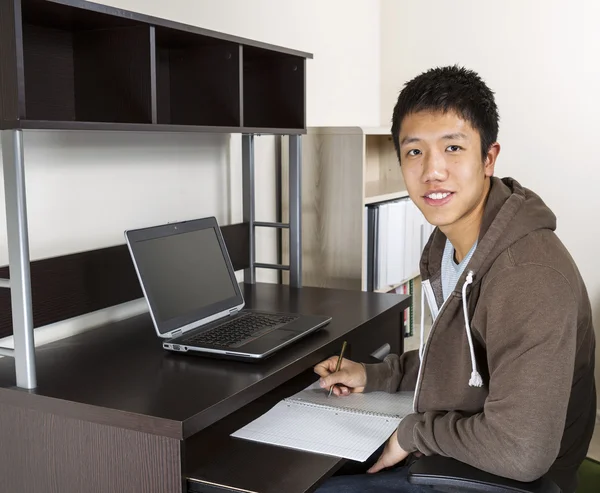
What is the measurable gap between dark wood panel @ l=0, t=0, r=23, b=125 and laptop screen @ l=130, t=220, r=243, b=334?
51 centimetres

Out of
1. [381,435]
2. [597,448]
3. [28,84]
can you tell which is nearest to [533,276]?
[381,435]

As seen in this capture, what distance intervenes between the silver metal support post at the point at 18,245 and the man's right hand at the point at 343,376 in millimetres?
646

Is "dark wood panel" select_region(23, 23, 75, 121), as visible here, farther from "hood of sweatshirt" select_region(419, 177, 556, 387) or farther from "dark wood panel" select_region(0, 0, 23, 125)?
"hood of sweatshirt" select_region(419, 177, 556, 387)

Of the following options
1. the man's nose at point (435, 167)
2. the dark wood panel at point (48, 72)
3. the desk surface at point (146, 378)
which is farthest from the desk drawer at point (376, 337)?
the dark wood panel at point (48, 72)

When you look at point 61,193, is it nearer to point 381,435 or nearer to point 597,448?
point 381,435

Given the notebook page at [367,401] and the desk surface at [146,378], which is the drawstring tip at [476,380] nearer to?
the notebook page at [367,401]

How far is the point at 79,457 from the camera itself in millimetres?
1417

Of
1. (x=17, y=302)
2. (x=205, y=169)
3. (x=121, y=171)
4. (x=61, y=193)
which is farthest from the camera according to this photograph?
(x=205, y=169)

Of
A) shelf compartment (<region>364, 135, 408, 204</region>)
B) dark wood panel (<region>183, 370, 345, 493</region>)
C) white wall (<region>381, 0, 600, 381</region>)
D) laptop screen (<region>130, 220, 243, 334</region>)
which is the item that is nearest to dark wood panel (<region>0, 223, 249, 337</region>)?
laptop screen (<region>130, 220, 243, 334</region>)

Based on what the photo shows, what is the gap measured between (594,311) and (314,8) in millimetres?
1790

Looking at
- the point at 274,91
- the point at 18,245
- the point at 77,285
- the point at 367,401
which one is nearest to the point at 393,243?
the point at 274,91

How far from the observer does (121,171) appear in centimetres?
205

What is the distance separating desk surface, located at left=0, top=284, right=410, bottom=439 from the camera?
1.35m

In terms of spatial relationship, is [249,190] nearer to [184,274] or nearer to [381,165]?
[184,274]
